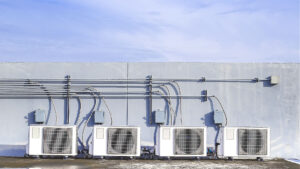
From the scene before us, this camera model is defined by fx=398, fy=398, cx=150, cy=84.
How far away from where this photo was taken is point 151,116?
10953mm

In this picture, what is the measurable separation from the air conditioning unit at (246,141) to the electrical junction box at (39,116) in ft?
16.0

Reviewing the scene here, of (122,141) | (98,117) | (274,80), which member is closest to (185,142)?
(122,141)

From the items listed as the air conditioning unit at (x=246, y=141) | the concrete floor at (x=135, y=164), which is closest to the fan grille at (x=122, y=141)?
the concrete floor at (x=135, y=164)

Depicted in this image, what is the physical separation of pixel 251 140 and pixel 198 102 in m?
1.90

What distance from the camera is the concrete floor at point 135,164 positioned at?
28.4 feet

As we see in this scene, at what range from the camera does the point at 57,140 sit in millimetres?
9766

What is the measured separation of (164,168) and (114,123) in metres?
2.94

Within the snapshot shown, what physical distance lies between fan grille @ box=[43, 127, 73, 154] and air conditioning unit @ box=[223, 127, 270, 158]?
3.85m

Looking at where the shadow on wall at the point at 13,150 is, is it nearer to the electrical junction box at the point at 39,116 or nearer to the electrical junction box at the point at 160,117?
the electrical junction box at the point at 39,116

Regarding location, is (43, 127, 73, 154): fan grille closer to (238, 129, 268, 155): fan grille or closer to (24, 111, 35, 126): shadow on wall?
(24, 111, 35, 126): shadow on wall

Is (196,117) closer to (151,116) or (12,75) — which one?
(151,116)

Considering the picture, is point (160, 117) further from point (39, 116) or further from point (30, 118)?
point (30, 118)

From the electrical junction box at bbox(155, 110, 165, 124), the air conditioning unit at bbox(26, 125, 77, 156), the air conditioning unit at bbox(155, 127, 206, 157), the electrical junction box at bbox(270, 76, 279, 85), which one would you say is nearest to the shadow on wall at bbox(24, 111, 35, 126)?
the air conditioning unit at bbox(26, 125, 77, 156)

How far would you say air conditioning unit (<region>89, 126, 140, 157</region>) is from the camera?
9641 millimetres
